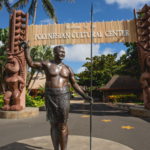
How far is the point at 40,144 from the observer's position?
3078 millimetres

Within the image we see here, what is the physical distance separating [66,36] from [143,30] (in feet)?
14.8

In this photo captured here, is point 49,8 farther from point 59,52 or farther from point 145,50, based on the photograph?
point 59,52

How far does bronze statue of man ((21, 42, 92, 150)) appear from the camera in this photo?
235 centimetres

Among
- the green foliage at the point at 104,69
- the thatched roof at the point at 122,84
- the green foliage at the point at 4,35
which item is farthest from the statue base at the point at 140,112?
the green foliage at the point at 4,35

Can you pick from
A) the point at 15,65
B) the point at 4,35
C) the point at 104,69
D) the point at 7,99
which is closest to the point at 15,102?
the point at 7,99

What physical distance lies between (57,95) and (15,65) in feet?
18.7

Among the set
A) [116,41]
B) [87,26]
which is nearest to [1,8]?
[87,26]

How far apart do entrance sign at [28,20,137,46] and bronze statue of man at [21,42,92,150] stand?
6026 millimetres

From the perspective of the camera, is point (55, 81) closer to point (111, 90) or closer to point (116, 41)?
point (116, 41)

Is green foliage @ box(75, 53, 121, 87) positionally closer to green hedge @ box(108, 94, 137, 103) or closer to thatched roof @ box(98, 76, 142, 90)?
thatched roof @ box(98, 76, 142, 90)

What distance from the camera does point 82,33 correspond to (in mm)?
8312

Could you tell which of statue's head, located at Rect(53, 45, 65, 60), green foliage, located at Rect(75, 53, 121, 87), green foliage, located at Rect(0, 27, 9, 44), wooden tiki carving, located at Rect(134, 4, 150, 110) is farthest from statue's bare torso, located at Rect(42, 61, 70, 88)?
green foliage, located at Rect(75, 53, 121, 87)

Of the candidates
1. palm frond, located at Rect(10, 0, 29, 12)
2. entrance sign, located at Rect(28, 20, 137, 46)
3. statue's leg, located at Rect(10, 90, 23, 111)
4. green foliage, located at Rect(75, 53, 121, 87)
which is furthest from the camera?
green foliage, located at Rect(75, 53, 121, 87)

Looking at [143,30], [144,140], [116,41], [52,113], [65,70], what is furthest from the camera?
[116,41]
